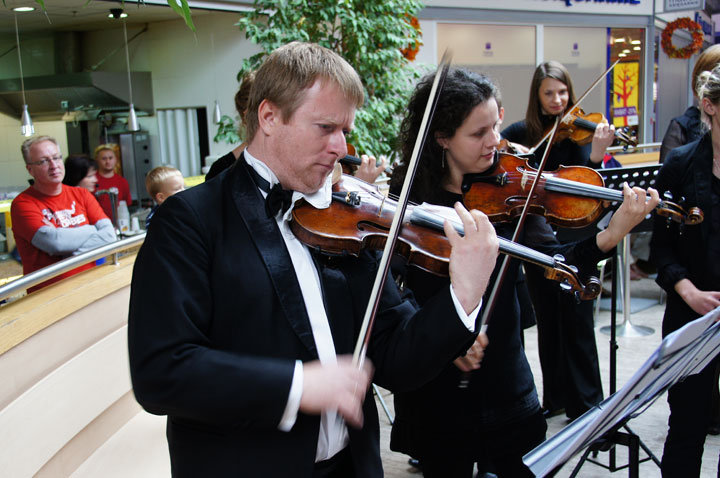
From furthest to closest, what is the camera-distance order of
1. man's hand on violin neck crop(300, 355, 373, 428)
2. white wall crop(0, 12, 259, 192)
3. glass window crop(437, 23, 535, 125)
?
glass window crop(437, 23, 535, 125) < white wall crop(0, 12, 259, 192) < man's hand on violin neck crop(300, 355, 373, 428)

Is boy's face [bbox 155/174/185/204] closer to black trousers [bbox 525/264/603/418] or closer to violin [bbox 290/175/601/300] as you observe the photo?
black trousers [bbox 525/264/603/418]

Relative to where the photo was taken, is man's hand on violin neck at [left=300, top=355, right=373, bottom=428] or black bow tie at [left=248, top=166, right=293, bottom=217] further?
black bow tie at [left=248, top=166, right=293, bottom=217]

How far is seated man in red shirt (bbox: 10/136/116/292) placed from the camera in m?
3.21

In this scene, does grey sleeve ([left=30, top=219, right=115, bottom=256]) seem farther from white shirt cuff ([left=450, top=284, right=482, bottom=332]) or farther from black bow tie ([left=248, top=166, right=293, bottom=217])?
white shirt cuff ([left=450, top=284, right=482, bottom=332])

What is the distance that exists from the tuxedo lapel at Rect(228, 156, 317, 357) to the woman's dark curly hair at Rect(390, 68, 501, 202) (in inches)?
33.0

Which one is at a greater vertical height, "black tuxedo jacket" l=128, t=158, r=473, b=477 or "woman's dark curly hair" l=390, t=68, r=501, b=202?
"woman's dark curly hair" l=390, t=68, r=501, b=202

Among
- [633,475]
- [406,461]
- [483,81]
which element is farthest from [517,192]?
[406,461]

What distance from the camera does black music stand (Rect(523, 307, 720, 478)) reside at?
1.13 meters

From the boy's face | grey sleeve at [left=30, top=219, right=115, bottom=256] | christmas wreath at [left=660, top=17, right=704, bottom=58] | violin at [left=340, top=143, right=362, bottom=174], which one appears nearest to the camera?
violin at [left=340, top=143, right=362, bottom=174]

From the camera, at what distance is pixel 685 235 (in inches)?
89.9

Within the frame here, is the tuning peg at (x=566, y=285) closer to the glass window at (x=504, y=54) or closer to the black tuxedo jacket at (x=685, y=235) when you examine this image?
the black tuxedo jacket at (x=685, y=235)

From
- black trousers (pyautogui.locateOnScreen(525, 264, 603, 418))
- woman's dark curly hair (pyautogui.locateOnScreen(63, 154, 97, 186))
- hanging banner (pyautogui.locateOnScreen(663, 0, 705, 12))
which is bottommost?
black trousers (pyautogui.locateOnScreen(525, 264, 603, 418))

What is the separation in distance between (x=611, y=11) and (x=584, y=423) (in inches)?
413

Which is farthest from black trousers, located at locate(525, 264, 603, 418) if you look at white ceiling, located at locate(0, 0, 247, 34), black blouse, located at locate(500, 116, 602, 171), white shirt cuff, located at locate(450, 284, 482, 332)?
white ceiling, located at locate(0, 0, 247, 34)
